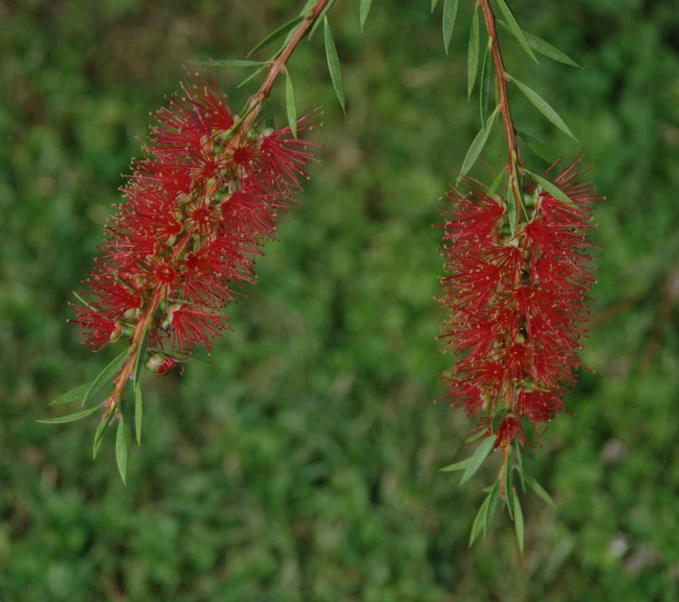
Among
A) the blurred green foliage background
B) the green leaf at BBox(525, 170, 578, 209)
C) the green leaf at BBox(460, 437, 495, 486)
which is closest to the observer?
the green leaf at BBox(525, 170, 578, 209)

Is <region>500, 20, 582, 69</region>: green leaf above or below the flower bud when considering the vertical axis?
above

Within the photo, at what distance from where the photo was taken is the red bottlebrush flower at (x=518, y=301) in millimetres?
1168

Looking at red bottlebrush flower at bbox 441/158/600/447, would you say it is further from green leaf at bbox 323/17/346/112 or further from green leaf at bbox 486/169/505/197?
green leaf at bbox 323/17/346/112

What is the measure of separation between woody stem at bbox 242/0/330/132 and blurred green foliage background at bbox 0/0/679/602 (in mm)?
1687

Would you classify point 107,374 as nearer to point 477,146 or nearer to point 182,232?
point 182,232

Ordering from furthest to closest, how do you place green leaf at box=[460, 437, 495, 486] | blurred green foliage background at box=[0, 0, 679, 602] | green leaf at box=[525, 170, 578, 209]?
blurred green foliage background at box=[0, 0, 679, 602]
green leaf at box=[460, 437, 495, 486]
green leaf at box=[525, 170, 578, 209]

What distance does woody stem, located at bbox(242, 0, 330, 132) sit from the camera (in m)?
1.15

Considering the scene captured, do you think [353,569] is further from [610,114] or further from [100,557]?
[610,114]

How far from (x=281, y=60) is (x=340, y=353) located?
5.88 ft

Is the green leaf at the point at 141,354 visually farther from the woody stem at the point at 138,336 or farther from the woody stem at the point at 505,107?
the woody stem at the point at 505,107

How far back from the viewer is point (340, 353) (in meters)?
2.84

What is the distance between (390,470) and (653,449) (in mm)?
948

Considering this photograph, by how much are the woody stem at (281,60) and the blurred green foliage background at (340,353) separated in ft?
5.53

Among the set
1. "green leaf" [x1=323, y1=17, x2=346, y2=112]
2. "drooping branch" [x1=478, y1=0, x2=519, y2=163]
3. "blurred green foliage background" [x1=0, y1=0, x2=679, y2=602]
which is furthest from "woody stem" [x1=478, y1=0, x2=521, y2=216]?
"blurred green foliage background" [x1=0, y1=0, x2=679, y2=602]
